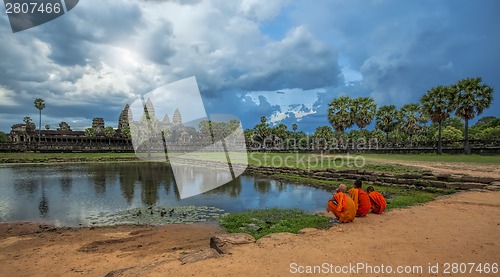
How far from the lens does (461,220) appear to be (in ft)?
28.2

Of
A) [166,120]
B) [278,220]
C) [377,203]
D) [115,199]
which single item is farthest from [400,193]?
[166,120]

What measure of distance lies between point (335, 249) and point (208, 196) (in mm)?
12268

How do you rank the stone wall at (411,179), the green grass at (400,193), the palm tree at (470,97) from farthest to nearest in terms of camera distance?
the palm tree at (470,97), the stone wall at (411,179), the green grass at (400,193)

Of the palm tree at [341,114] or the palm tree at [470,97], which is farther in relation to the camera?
the palm tree at [341,114]

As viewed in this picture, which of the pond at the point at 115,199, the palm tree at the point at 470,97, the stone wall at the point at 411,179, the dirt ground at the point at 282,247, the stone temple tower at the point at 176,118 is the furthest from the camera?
the stone temple tower at the point at 176,118

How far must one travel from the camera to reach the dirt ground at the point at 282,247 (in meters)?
5.43

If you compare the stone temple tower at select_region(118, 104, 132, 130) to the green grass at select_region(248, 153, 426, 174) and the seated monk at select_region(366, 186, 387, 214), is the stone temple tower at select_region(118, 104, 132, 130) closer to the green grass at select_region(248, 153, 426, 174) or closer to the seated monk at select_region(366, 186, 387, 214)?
the green grass at select_region(248, 153, 426, 174)

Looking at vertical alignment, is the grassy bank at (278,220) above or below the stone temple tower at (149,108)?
below

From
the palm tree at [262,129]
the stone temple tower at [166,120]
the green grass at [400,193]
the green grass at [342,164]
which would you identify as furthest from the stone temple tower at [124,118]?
the green grass at [400,193]

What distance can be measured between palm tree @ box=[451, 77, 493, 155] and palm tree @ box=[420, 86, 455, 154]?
88 centimetres

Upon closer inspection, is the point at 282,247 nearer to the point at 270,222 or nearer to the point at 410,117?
the point at 270,222

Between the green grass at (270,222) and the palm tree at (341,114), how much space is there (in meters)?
40.6

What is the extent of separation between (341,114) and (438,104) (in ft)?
48.9

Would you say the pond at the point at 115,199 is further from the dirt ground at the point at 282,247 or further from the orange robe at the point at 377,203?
the orange robe at the point at 377,203
